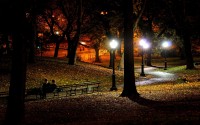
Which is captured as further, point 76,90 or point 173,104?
point 76,90

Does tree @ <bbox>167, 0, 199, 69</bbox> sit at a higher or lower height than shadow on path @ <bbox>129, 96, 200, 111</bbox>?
higher

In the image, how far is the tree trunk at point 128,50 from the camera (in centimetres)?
2136

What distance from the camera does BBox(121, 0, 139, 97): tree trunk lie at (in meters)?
21.4

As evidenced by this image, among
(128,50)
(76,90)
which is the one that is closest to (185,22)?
(76,90)

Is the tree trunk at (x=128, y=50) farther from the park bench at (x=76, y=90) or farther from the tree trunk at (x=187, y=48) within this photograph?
the tree trunk at (x=187, y=48)

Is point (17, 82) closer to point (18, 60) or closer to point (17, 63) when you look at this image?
point (17, 63)

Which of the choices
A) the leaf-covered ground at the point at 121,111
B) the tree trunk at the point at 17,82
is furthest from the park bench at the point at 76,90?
the tree trunk at the point at 17,82

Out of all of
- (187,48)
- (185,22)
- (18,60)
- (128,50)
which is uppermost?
(185,22)

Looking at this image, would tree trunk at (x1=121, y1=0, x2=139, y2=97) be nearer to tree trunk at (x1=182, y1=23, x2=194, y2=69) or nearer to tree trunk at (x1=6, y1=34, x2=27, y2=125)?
tree trunk at (x1=6, y1=34, x2=27, y2=125)

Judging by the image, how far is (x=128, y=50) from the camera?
21.8 meters

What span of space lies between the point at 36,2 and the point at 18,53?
23.8 meters

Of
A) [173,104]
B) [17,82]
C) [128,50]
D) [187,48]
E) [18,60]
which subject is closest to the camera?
[18,60]

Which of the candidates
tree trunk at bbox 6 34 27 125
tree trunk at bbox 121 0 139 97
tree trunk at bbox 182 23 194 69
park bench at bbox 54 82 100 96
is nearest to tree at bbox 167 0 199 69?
tree trunk at bbox 182 23 194 69

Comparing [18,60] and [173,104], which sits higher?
[18,60]
